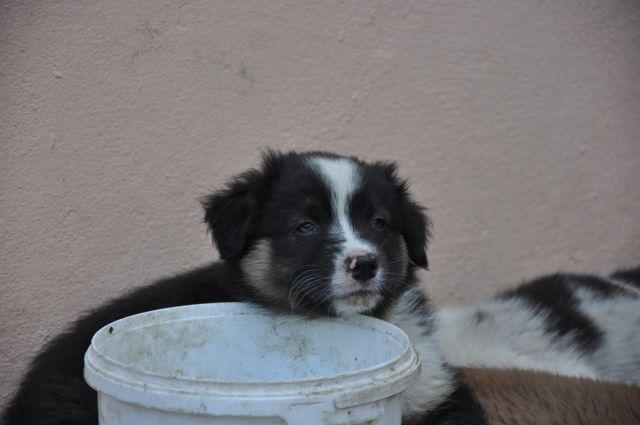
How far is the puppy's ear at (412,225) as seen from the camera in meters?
3.41

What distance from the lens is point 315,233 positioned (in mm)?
3107

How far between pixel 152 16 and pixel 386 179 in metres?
1.34

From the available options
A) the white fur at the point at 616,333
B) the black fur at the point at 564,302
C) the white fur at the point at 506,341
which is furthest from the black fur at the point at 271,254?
the white fur at the point at 616,333

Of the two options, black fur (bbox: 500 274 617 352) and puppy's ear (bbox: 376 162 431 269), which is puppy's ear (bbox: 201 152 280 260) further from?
black fur (bbox: 500 274 617 352)

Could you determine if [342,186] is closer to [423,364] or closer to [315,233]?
[315,233]

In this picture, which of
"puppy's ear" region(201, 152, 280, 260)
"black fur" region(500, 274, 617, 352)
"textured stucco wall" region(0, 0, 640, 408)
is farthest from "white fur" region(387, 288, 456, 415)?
"textured stucco wall" region(0, 0, 640, 408)

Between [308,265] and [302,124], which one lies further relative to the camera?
[302,124]

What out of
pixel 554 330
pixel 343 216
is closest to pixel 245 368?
pixel 343 216

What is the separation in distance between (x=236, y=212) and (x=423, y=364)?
3.13 ft

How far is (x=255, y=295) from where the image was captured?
10.6 ft

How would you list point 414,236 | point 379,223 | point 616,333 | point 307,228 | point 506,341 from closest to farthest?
point 307,228, point 379,223, point 414,236, point 506,341, point 616,333

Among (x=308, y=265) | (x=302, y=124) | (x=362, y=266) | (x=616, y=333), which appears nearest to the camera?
(x=362, y=266)

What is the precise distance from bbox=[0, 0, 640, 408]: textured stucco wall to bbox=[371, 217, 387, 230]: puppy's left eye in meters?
1.11

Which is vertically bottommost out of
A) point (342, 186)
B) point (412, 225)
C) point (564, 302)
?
point (564, 302)
